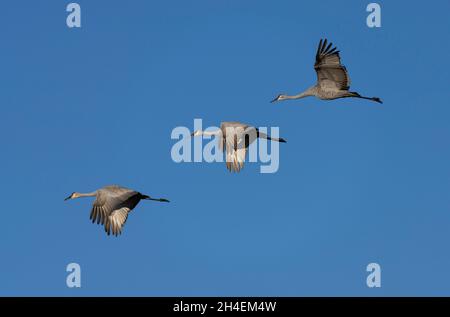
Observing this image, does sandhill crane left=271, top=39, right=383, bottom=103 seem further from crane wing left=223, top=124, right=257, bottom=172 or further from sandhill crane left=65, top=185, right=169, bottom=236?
sandhill crane left=65, top=185, right=169, bottom=236

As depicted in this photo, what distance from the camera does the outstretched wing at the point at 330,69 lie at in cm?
3008

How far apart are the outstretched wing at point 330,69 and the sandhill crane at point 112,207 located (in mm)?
6037

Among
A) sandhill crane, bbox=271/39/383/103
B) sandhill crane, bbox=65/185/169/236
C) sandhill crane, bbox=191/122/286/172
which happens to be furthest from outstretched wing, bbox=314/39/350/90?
sandhill crane, bbox=65/185/169/236

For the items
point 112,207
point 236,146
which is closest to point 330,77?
point 236,146

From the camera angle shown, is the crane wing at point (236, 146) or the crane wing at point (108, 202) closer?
the crane wing at point (236, 146)

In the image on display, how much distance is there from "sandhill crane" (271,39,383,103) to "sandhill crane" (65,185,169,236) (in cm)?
600

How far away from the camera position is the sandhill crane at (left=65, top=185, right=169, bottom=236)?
29.4 meters

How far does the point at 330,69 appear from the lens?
99.8 ft

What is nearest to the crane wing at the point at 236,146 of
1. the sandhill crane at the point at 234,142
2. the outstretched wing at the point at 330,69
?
the sandhill crane at the point at 234,142

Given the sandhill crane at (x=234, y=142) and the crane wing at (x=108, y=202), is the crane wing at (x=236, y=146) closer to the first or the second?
the sandhill crane at (x=234, y=142)

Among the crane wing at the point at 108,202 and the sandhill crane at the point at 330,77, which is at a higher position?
the sandhill crane at the point at 330,77
